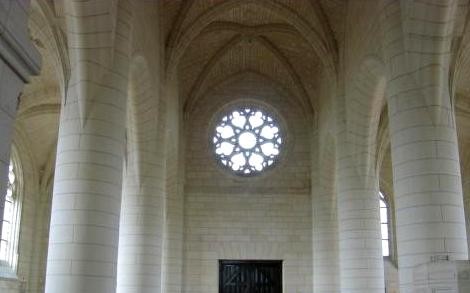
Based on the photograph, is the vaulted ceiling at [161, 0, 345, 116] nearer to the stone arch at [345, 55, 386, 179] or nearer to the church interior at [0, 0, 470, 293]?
the church interior at [0, 0, 470, 293]

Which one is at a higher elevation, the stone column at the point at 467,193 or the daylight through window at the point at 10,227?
the stone column at the point at 467,193

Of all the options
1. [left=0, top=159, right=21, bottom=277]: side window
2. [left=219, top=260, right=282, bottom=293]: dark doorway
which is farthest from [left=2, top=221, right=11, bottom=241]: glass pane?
[left=219, top=260, right=282, bottom=293]: dark doorway

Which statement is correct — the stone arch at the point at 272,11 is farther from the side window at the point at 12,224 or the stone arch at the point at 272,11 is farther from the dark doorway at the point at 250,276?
the side window at the point at 12,224

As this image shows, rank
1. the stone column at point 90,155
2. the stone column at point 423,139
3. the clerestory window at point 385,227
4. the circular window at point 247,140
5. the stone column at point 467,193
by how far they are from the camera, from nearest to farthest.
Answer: the stone column at point 90,155, the stone column at point 423,139, the circular window at point 247,140, the stone column at point 467,193, the clerestory window at point 385,227

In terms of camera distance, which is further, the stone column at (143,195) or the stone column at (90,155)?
the stone column at (143,195)

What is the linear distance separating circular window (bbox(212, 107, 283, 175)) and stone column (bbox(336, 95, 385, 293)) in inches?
266

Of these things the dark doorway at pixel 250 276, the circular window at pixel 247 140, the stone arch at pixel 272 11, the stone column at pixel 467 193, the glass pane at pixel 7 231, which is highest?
the stone arch at pixel 272 11

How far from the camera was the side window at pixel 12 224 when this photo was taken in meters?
21.4

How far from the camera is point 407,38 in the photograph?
11.1 m

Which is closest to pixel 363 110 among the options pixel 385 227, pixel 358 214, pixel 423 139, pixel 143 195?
pixel 358 214

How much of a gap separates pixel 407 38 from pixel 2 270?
51.2ft

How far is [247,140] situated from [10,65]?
19.5m

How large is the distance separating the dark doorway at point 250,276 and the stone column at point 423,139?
37.7 feet

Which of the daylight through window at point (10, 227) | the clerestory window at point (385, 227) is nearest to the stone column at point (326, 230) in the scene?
the clerestory window at point (385, 227)
